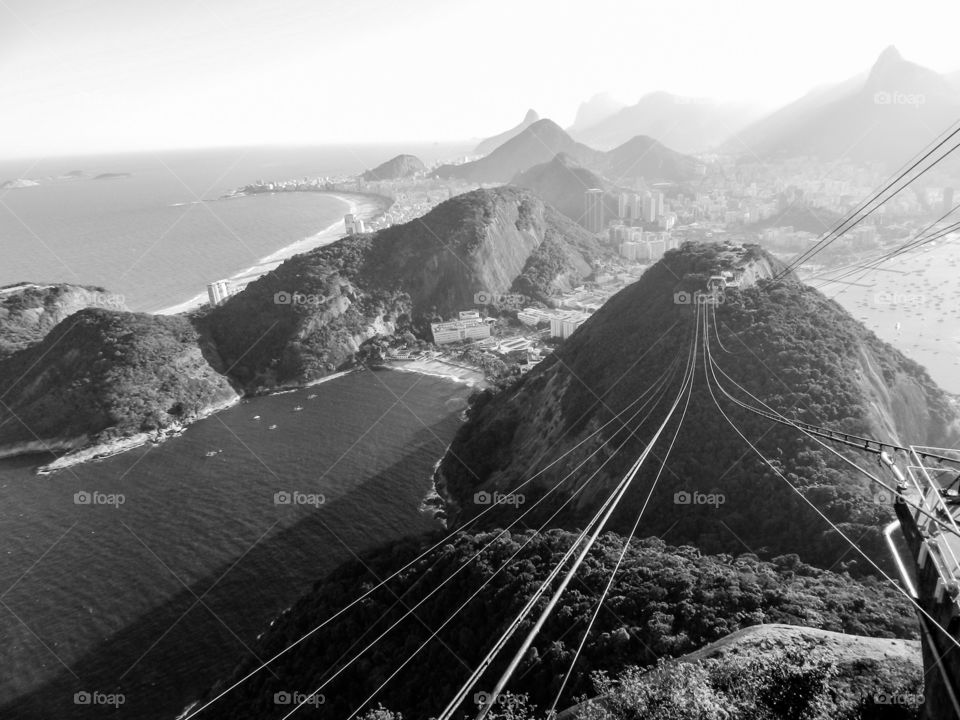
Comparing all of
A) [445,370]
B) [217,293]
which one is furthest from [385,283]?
[217,293]

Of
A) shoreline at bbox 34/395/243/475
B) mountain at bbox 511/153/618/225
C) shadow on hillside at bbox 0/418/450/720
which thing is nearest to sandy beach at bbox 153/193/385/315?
shoreline at bbox 34/395/243/475

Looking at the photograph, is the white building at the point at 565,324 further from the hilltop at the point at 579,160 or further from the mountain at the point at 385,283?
the hilltop at the point at 579,160

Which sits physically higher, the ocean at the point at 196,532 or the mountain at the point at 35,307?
the mountain at the point at 35,307

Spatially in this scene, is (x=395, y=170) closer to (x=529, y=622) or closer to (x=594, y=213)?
(x=594, y=213)

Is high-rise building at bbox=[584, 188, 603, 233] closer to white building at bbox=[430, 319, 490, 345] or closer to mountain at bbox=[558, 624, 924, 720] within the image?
white building at bbox=[430, 319, 490, 345]

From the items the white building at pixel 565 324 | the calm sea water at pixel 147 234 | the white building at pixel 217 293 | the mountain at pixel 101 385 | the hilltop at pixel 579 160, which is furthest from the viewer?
the hilltop at pixel 579 160

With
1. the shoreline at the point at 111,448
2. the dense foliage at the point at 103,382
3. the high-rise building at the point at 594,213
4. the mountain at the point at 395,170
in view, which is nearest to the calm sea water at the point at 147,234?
the dense foliage at the point at 103,382

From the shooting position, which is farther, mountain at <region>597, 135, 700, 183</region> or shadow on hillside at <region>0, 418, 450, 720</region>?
mountain at <region>597, 135, 700, 183</region>
